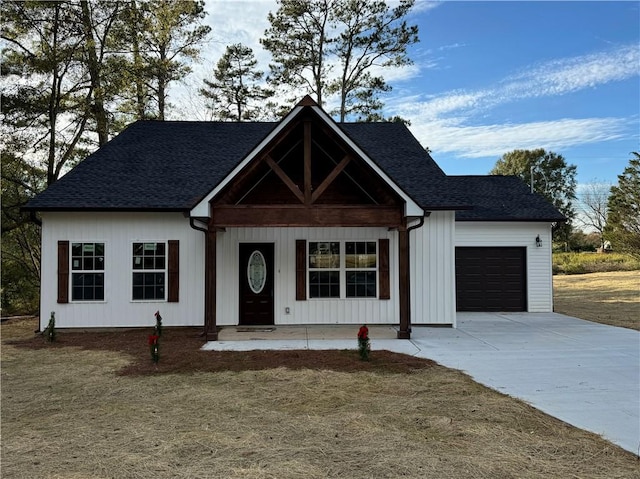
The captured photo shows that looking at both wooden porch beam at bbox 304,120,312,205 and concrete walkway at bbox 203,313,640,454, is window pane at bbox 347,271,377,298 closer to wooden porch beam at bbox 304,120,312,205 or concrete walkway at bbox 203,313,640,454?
concrete walkway at bbox 203,313,640,454

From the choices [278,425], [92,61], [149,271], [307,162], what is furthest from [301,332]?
[92,61]

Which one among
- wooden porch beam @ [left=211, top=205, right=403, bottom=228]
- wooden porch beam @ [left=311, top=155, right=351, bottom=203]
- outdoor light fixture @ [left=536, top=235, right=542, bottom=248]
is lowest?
outdoor light fixture @ [left=536, top=235, right=542, bottom=248]

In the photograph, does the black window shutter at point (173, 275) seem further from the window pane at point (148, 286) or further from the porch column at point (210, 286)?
the porch column at point (210, 286)

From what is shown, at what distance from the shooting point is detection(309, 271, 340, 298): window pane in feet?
37.3

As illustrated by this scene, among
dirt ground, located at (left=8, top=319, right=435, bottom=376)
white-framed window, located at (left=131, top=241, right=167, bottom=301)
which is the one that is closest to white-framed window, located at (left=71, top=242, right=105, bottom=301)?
white-framed window, located at (left=131, top=241, right=167, bottom=301)

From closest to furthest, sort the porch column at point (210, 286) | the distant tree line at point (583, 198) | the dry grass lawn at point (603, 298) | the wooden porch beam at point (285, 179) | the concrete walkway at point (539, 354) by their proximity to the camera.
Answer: the concrete walkway at point (539, 354) → the wooden porch beam at point (285, 179) → the porch column at point (210, 286) → the dry grass lawn at point (603, 298) → the distant tree line at point (583, 198)

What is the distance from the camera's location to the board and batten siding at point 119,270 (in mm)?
10953

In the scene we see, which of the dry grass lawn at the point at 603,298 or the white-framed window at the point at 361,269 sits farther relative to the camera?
the dry grass lawn at the point at 603,298

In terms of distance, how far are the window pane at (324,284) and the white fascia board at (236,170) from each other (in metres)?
3.43

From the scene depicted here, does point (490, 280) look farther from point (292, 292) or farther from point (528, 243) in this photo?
point (292, 292)

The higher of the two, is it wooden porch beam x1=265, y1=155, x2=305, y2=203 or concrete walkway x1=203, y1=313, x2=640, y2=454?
wooden porch beam x1=265, y1=155, x2=305, y2=203

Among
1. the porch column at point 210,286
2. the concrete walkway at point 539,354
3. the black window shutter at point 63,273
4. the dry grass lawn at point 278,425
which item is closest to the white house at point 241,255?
the black window shutter at point 63,273

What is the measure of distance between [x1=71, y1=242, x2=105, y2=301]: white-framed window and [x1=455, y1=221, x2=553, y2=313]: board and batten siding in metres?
10.3

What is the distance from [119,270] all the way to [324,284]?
5.15 meters
